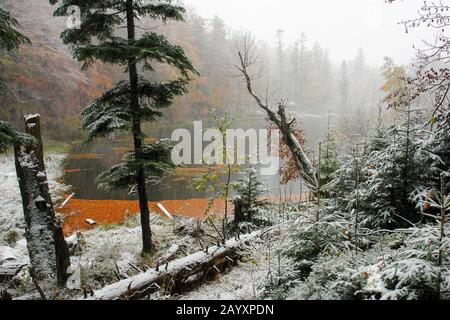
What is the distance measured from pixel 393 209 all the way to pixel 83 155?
2672 centimetres

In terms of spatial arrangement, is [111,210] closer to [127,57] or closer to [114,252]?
[114,252]

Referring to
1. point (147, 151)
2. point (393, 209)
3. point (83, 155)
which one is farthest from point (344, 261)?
point (83, 155)

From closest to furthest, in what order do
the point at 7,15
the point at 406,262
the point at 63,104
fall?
the point at 406,262 < the point at 7,15 < the point at 63,104

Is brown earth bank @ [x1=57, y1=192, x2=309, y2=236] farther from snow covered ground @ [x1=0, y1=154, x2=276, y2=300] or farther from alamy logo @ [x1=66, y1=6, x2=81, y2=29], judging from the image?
alamy logo @ [x1=66, y1=6, x2=81, y2=29]

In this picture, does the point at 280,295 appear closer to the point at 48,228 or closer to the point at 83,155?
the point at 48,228

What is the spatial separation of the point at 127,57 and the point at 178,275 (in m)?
5.06

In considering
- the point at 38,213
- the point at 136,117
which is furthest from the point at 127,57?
the point at 38,213

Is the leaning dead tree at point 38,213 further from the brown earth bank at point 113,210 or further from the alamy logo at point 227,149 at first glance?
the brown earth bank at point 113,210

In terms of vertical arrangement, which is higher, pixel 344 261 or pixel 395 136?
pixel 395 136

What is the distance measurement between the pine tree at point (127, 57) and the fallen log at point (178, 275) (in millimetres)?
2567

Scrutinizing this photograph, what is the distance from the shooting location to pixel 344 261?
13.0 feet

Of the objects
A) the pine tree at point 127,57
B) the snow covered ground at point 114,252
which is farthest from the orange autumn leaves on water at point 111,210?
the pine tree at point 127,57

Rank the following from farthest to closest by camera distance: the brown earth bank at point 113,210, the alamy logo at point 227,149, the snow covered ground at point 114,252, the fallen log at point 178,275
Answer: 1. the brown earth bank at point 113,210
2. the alamy logo at point 227,149
3. the snow covered ground at point 114,252
4. the fallen log at point 178,275

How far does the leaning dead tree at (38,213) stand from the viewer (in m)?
6.97
